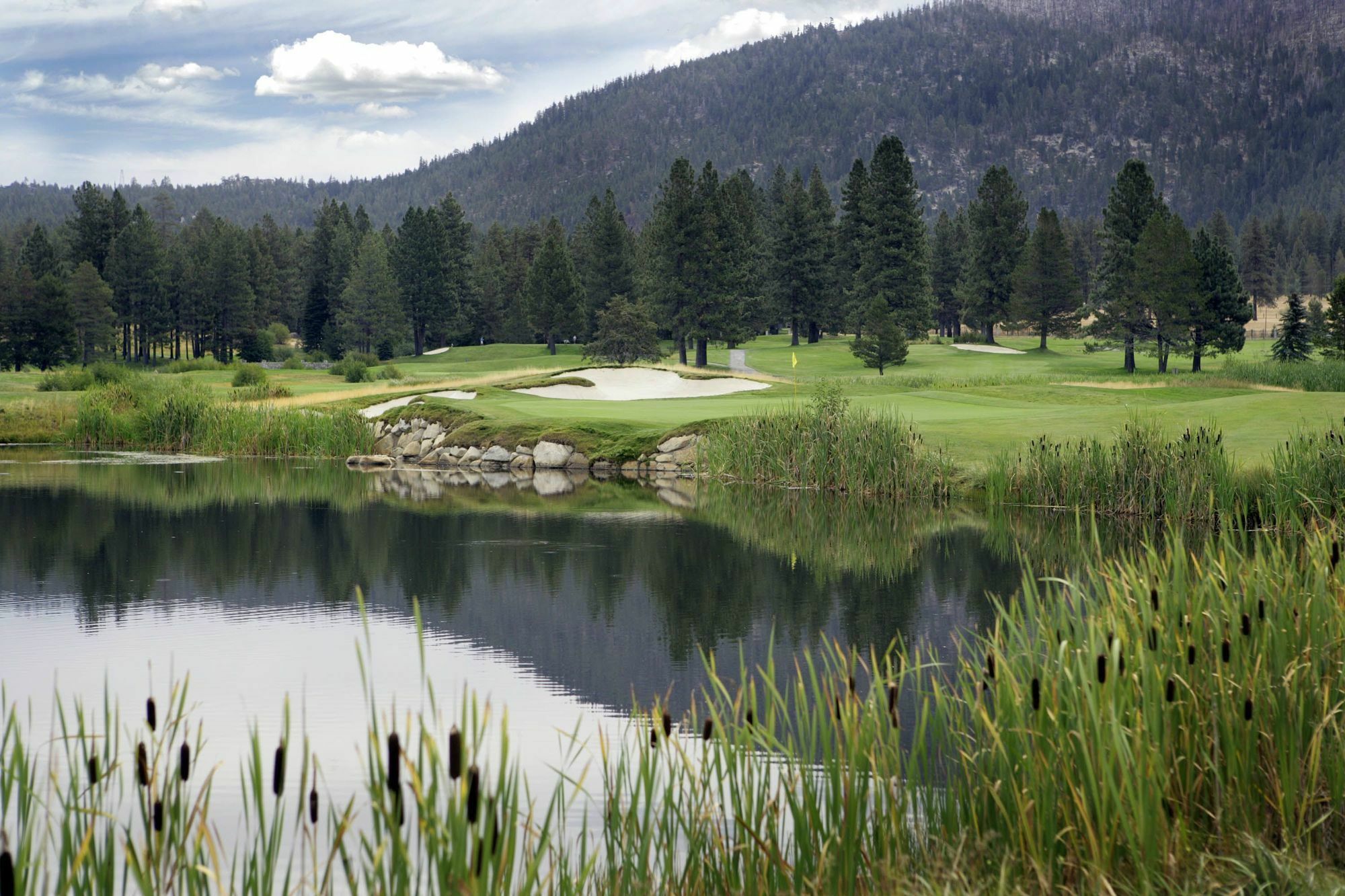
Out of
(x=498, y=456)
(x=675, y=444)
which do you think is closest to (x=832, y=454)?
(x=675, y=444)

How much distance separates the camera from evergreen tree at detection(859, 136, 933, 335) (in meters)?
61.9

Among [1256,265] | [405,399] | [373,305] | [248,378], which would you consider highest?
[1256,265]

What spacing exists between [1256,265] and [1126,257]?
61.8m

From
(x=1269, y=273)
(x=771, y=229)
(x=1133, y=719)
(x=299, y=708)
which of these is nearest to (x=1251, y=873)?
(x=1133, y=719)

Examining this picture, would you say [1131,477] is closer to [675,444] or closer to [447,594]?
[447,594]

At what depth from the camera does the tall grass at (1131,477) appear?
50.0 ft

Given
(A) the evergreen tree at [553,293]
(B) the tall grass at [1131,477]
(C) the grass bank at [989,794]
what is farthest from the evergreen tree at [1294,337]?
(C) the grass bank at [989,794]

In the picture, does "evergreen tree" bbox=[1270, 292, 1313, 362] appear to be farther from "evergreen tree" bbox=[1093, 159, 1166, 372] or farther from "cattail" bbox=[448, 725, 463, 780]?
"cattail" bbox=[448, 725, 463, 780]

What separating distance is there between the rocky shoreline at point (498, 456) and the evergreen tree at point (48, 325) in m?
44.8

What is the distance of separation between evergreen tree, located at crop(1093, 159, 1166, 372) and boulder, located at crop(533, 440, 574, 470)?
102 feet

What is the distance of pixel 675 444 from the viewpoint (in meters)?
25.4

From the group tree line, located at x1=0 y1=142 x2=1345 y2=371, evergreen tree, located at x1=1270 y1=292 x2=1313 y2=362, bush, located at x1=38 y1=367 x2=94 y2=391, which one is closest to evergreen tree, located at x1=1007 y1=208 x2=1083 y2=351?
tree line, located at x1=0 y1=142 x2=1345 y2=371

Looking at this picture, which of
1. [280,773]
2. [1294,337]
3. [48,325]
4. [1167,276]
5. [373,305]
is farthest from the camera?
[373,305]

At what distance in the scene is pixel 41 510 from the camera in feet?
60.0
